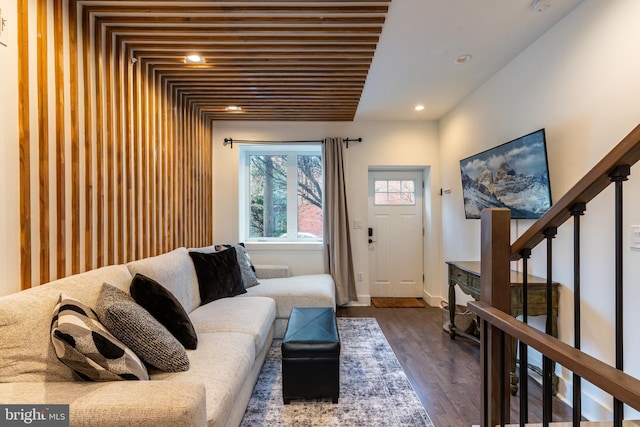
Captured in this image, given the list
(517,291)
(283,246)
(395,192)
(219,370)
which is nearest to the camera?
(219,370)

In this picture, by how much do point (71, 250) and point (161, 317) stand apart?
677 mm

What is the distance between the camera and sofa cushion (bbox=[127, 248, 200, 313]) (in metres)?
1.99

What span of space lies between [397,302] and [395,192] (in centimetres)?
160

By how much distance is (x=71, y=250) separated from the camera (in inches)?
67.5

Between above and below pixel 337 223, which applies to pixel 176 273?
below

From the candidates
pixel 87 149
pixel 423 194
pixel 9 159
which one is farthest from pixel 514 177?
pixel 9 159

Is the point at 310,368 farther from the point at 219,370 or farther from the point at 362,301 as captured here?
the point at 362,301

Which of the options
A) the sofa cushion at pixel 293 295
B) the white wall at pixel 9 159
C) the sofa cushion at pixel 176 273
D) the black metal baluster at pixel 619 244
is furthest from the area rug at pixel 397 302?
the white wall at pixel 9 159

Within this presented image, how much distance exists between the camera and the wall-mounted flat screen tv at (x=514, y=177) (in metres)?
2.13

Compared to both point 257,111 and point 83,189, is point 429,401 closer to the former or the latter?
point 83,189

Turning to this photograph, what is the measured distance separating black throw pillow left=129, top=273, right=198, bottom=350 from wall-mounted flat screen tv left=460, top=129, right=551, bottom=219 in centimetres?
250

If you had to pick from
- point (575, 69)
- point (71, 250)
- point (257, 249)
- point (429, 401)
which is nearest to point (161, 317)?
point (71, 250)

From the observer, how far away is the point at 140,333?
1.33 metres

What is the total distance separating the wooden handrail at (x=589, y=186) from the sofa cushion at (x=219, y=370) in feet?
4.44
